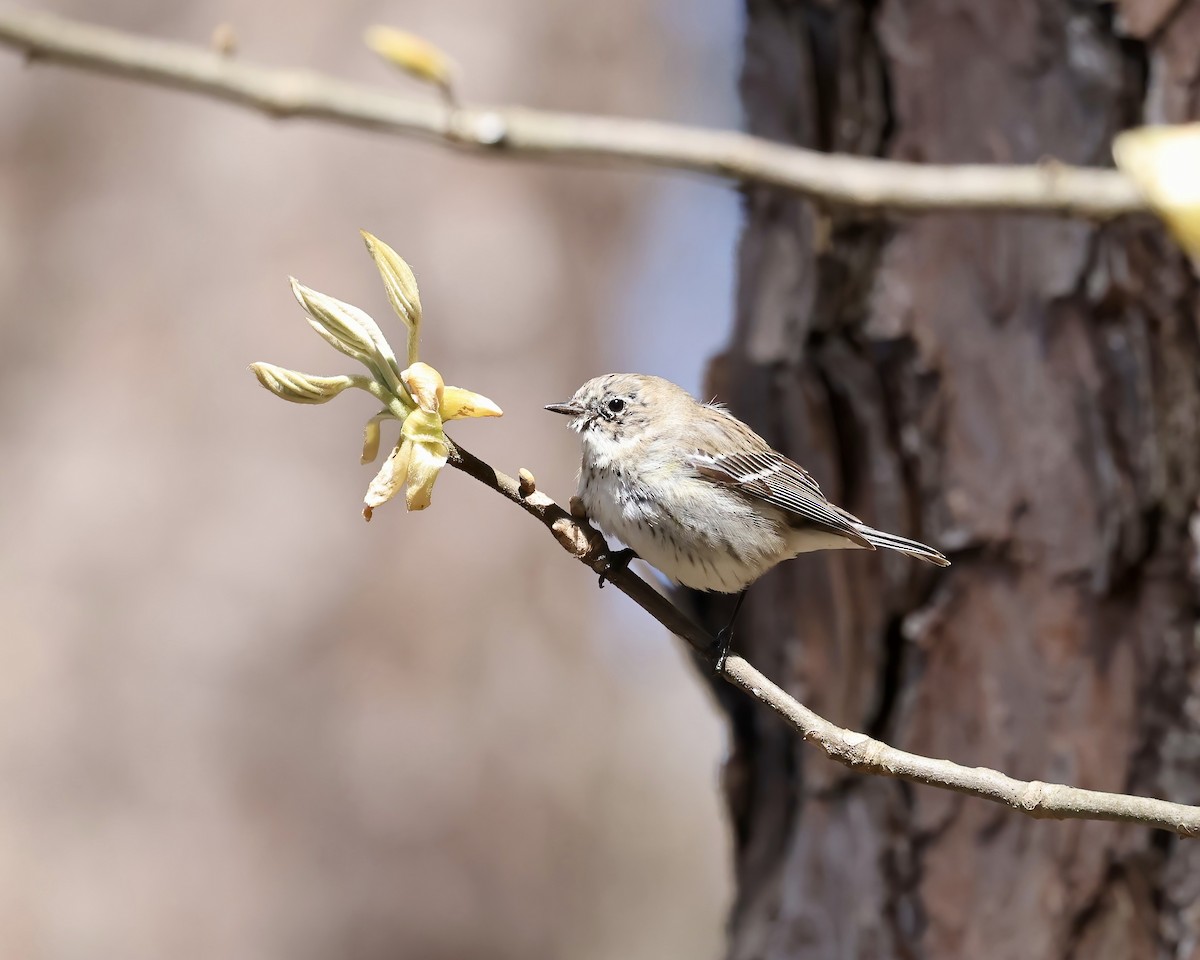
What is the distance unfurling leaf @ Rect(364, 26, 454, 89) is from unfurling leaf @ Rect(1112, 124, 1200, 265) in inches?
19.6

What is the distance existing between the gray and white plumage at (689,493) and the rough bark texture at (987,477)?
0.32 metres

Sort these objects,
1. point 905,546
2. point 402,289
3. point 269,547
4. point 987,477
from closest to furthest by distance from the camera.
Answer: point 402,289, point 905,546, point 987,477, point 269,547

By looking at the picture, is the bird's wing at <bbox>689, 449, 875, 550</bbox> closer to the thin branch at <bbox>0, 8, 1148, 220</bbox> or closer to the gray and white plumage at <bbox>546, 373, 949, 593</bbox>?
the gray and white plumage at <bbox>546, 373, 949, 593</bbox>

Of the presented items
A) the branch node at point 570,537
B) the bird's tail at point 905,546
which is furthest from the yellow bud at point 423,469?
the bird's tail at point 905,546

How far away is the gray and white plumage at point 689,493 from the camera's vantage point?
1.63 m

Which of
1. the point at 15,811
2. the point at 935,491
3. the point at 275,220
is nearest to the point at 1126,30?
the point at 935,491

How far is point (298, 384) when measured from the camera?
2.34ft

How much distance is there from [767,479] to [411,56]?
1017 mm

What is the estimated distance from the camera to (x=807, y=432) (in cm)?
204

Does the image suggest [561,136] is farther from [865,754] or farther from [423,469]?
[865,754]

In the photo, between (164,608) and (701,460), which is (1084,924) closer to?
(701,460)

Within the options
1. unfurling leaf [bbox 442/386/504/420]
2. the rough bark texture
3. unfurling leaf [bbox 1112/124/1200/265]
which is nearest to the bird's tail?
the rough bark texture

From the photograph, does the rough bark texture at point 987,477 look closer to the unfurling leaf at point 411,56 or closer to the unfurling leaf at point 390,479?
the unfurling leaf at point 411,56

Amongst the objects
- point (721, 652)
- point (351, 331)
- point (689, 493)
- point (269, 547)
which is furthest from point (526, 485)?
point (269, 547)
